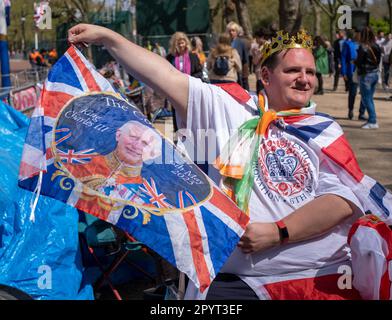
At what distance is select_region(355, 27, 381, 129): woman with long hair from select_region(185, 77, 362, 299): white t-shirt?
911 cm

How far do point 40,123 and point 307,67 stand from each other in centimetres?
108

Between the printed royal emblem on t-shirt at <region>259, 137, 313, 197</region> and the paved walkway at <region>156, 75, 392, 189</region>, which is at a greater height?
the printed royal emblem on t-shirt at <region>259, 137, 313, 197</region>

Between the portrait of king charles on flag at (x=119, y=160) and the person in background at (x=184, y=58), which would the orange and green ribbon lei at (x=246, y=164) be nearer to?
the portrait of king charles on flag at (x=119, y=160)

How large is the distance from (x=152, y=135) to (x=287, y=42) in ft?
2.51

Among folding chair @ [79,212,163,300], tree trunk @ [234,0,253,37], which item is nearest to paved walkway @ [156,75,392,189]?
folding chair @ [79,212,163,300]

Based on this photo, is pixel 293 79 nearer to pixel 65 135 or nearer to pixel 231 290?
pixel 231 290

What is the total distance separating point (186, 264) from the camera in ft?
6.41

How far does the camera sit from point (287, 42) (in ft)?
8.41

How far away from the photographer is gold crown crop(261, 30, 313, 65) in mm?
2561

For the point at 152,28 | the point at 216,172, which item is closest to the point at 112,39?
the point at 216,172

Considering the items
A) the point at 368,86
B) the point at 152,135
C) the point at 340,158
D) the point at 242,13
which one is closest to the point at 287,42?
the point at 340,158

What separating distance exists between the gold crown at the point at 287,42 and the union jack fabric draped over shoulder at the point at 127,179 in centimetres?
71

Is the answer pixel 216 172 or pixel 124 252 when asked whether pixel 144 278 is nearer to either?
pixel 124 252

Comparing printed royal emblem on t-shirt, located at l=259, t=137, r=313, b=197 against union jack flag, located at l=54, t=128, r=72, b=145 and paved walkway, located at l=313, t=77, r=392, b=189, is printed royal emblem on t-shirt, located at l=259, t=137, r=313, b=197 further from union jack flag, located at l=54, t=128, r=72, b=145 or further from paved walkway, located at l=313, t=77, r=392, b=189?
paved walkway, located at l=313, t=77, r=392, b=189
